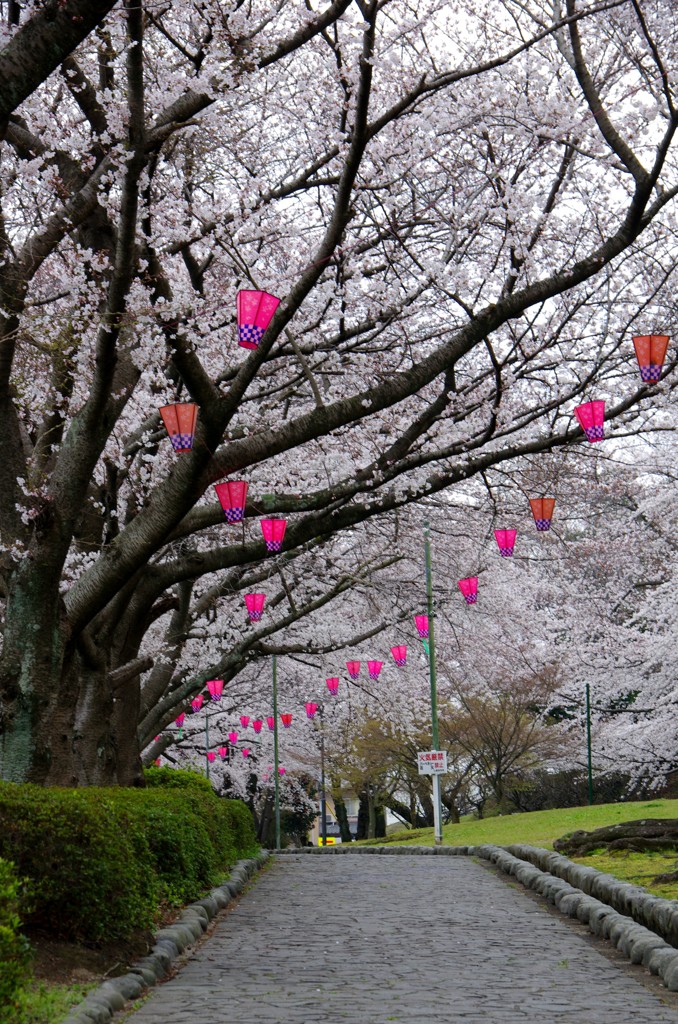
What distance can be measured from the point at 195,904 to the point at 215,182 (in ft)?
24.1

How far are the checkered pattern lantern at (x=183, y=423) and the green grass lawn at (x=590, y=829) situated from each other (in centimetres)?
499

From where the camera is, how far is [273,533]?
11.6 metres

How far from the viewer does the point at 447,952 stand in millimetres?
8195

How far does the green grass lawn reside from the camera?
10.9 meters

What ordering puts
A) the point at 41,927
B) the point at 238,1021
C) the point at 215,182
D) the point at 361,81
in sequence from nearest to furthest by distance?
1. the point at 238,1021
2. the point at 41,927
3. the point at 361,81
4. the point at 215,182

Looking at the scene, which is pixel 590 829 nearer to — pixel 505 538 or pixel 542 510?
pixel 505 538

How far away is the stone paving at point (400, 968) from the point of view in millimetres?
6105

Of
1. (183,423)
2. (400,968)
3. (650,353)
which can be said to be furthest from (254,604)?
(400,968)

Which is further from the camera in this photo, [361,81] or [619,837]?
[619,837]

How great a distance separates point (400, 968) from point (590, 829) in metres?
11.1

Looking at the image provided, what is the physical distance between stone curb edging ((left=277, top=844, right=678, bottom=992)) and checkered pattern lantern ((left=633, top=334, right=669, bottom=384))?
4.12m

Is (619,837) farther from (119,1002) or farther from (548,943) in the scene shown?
(119,1002)

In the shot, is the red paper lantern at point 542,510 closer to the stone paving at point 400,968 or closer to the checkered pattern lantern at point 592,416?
the checkered pattern lantern at point 592,416

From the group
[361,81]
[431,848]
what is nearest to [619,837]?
[431,848]
